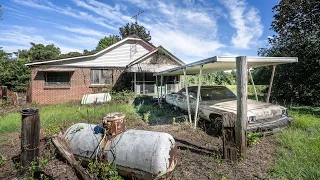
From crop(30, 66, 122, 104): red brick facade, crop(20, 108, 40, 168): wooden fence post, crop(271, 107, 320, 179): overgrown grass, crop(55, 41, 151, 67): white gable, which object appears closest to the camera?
crop(20, 108, 40, 168): wooden fence post

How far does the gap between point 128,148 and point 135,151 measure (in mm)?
160

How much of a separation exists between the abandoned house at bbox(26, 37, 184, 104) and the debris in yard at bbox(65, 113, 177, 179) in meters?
10.3

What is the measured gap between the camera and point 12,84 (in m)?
21.2

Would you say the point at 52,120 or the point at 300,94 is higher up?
the point at 300,94

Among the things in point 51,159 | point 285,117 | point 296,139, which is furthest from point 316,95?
point 51,159

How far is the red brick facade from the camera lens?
1358cm

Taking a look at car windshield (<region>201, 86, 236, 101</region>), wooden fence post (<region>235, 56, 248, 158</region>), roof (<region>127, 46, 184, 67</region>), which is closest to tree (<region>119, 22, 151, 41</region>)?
roof (<region>127, 46, 184, 67</region>)

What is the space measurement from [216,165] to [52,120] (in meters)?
6.82

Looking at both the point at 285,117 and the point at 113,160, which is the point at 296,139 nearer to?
the point at 285,117

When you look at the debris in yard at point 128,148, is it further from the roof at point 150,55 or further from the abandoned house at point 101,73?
the roof at point 150,55

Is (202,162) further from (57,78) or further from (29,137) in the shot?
(57,78)

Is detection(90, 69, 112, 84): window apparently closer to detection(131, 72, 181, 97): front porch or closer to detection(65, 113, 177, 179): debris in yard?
detection(131, 72, 181, 97): front porch

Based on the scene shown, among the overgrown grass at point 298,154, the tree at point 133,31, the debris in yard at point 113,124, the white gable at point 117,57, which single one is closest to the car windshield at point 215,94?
the overgrown grass at point 298,154

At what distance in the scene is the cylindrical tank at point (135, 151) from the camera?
297 centimetres
